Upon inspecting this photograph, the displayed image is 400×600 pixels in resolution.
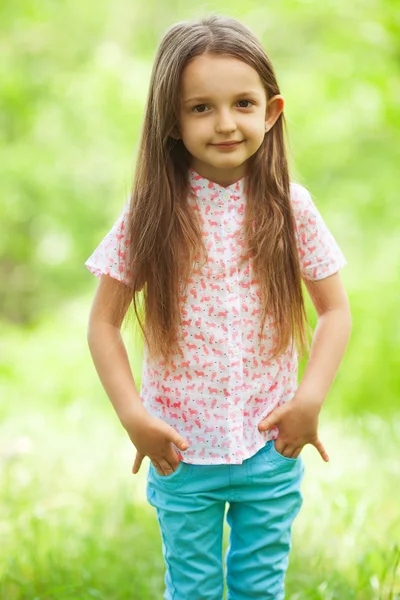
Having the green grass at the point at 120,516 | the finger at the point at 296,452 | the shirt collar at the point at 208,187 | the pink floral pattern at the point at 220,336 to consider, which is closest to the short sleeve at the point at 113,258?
the pink floral pattern at the point at 220,336

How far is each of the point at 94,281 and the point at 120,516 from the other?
11.9 feet

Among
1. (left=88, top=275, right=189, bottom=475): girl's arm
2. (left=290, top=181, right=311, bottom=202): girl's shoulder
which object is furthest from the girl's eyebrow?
(left=88, top=275, right=189, bottom=475): girl's arm

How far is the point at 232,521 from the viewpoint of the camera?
1.83 meters

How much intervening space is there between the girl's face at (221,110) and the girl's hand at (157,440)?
556 millimetres

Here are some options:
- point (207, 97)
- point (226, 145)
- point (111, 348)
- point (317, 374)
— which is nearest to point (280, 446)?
point (317, 374)

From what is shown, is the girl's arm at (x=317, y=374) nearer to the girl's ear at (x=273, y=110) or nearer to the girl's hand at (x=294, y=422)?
the girl's hand at (x=294, y=422)

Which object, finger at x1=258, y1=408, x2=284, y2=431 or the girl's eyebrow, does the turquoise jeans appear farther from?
the girl's eyebrow

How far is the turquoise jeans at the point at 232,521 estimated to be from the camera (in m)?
1.73

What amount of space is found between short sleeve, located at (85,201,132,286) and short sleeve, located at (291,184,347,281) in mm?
385

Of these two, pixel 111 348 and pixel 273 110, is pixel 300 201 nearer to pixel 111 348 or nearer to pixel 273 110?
pixel 273 110

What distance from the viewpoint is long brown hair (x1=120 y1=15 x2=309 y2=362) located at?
1.65 metres

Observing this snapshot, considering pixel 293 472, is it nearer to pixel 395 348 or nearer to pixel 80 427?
pixel 80 427

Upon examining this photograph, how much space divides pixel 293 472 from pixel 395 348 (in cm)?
246

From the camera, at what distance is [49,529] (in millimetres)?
2527
